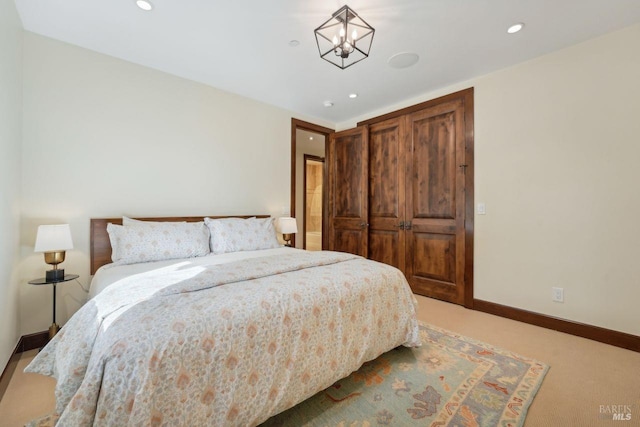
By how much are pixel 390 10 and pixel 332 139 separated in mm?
2522

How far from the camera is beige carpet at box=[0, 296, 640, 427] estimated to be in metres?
1.41

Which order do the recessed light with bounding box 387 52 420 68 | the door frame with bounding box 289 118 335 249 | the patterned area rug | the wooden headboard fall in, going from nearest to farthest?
the patterned area rug → the wooden headboard → the recessed light with bounding box 387 52 420 68 → the door frame with bounding box 289 118 335 249

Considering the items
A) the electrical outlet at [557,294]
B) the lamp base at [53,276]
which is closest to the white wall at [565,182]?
the electrical outlet at [557,294]

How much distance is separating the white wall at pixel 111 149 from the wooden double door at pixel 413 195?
160 cm

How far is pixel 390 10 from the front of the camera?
1931mm

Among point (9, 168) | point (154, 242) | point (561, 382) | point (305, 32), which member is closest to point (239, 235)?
point (154, 242)

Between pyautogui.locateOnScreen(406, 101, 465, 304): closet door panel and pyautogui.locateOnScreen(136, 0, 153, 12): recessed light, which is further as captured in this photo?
pyautogui.locateOnScreen(406, 101, 465, 304): closet door panel

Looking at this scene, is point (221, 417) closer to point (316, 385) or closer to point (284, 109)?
point (316, 385)

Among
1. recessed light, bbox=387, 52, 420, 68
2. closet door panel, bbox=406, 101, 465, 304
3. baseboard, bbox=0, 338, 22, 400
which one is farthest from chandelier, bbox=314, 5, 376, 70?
baseboard, bbox=0, 338, 22, 400

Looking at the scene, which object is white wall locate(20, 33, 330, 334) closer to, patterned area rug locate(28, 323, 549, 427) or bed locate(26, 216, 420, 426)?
bed locate(26, 216, 420, 426)

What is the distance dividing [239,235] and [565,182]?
314cm

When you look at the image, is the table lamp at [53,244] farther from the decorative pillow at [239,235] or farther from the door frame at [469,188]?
the door frame at [469,188]

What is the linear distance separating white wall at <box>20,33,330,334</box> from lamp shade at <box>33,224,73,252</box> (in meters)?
0.35

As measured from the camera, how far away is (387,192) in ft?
12.4
